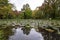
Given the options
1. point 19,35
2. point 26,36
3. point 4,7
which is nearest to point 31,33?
point 19,35

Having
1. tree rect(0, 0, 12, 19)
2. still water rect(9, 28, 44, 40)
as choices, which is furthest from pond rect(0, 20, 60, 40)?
tree rect(0, 0, 12, 19)

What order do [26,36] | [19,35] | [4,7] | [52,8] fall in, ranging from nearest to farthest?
1. [26,36]
2. [19,35]
3. [4,7]
4. [52,8]

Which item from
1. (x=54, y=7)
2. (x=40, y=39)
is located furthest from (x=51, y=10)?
(x=40, y=39)

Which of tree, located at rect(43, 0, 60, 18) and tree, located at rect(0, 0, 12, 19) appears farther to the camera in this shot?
tree, located at rect(43, 0, 60, 18)

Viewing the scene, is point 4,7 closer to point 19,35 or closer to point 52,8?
point 52,8

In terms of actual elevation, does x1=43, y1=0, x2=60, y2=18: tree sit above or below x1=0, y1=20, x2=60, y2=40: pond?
above

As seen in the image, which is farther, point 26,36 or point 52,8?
point 52,8

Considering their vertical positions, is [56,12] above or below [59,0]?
below

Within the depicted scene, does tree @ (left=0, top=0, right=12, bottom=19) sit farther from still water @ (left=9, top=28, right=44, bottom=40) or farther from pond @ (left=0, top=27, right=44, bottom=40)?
still water @ (left=9, top=28, right=44, bottom=40)

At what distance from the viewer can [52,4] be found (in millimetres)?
40406

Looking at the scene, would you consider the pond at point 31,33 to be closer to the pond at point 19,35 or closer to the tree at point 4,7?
the pond at point 19,35

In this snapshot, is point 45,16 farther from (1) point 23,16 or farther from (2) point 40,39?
(2) point 40,39

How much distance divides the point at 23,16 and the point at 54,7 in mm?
19647

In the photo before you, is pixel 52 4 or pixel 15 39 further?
pixel 52 4
